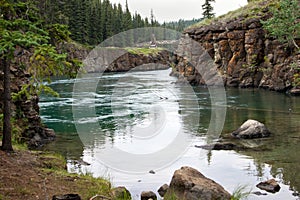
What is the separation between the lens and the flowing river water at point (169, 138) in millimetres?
16891

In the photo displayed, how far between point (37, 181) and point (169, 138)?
14.8m

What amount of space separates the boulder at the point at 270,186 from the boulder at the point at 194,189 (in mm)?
3000

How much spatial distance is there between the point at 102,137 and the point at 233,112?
1421 cm

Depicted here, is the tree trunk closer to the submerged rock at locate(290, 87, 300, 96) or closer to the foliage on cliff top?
the submerged rock at locate(290, 87, 300, 96)

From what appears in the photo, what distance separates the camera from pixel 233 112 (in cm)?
3500

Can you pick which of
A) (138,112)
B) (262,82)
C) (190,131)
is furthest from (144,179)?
(262,82)

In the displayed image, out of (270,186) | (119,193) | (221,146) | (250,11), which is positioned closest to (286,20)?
(250,11)

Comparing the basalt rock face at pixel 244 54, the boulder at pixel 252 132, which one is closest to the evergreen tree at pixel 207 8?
the basalt rock face at pixel 244 54

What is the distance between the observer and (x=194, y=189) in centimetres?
1239

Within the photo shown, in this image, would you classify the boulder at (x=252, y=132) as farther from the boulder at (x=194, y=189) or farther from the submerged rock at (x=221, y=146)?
the boulder at (x=194, y=189)

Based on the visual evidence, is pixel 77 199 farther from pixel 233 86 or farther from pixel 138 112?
pixel 233 86

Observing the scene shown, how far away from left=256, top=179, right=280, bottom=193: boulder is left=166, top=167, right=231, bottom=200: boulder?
300 cm

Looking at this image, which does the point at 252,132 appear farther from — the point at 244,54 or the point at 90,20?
the point at 90,20

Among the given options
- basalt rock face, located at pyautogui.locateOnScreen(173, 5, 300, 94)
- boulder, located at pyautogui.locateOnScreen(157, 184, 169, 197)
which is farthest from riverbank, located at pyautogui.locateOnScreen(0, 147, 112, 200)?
basalt rock face, located at pyautogui.locateOnScreen(173, 5, 300, 94)
